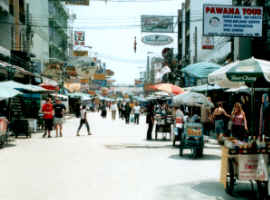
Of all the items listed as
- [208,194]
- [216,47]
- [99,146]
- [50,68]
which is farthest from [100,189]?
[50,68]

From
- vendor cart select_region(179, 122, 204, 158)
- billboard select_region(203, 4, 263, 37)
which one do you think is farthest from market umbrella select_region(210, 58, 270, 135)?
billboard select_region(203, 4, 263, 37)

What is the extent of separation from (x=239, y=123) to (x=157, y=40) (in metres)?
11.5

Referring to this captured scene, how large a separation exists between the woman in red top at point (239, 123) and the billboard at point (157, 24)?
1286cm

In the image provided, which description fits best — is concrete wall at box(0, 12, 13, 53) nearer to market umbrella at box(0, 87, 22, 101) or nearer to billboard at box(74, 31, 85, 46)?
billboard at box(74, 31, 85, 46)

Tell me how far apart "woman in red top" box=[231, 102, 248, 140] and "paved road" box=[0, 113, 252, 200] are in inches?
40.7

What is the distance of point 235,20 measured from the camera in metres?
15.3

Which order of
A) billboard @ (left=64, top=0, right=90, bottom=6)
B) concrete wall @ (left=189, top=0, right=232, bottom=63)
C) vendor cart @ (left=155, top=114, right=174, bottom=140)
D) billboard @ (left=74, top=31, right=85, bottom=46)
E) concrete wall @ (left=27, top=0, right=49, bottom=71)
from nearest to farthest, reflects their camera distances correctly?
vendor cart @ (left=155, top=114, right=174, bottom=140) < billboard @ (left=64, top=0, right=90, bottom=6) < concrete wall @ (left=189, top=0, right=232, bottom=63) < billboard @ (left=74, top=31, right=85, bottom=46) < concrete wall @ (left=27, top=0, right=49, bottom=71)

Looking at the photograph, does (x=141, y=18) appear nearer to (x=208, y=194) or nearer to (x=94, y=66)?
(x=94, y=66)

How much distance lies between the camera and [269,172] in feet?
21.4

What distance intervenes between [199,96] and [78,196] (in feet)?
28.7

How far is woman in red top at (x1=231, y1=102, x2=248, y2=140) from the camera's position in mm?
12477

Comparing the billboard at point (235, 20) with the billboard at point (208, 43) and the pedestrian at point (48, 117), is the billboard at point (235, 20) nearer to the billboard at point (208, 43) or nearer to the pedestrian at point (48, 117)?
the pedestrian at point (48, 117)

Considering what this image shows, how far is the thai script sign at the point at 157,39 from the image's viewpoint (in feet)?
73.2

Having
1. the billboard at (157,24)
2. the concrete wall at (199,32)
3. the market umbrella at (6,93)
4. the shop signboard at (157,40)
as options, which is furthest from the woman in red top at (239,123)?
the concrete wall at (199,32)
